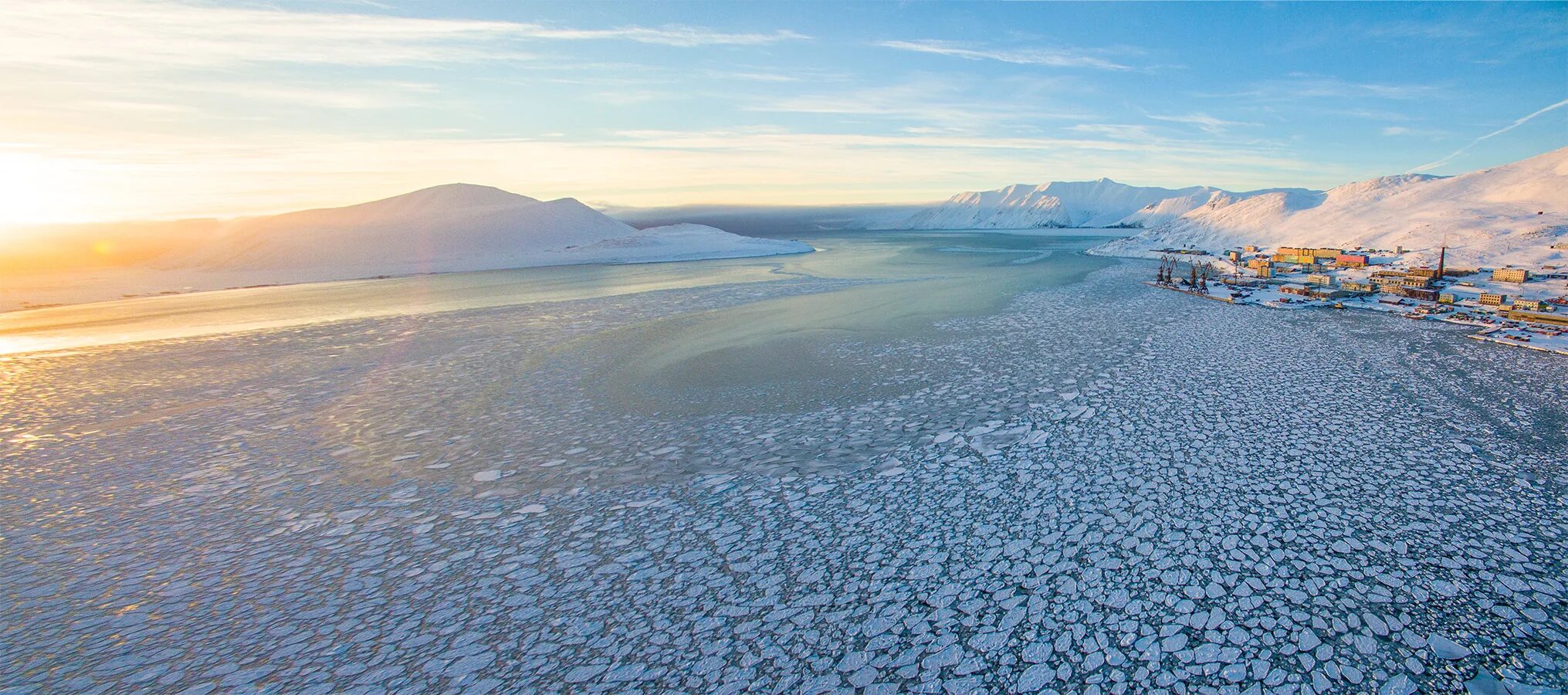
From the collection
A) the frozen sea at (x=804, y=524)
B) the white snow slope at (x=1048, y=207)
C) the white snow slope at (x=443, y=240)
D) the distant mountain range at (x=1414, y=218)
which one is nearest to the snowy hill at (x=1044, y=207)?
the white snow slope at (x=1048, y=207)

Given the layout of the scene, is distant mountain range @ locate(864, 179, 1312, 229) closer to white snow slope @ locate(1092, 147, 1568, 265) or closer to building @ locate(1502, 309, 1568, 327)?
white snow slope @ locate(1092, 147, 1568, 265)

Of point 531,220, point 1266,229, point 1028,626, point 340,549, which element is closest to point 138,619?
point 340,549

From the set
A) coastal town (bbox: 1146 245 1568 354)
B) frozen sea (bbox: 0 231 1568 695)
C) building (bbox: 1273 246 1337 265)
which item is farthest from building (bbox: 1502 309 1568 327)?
building (bbox: 1273 246 1337 265)

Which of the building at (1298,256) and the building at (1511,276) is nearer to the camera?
the building at (1511,276)

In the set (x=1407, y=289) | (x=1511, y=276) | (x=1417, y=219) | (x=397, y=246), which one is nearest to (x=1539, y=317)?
(x=1407, y=289)

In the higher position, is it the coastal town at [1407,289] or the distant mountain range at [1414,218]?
the distant mountain range at [1414,218]

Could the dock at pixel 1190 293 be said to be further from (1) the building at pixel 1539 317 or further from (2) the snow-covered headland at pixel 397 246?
(2) the snow-covered headland at pixel 397 246

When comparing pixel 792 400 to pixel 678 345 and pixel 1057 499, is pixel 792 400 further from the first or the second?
pixel 678 345

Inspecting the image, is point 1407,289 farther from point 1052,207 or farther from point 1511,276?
point 1052,207
